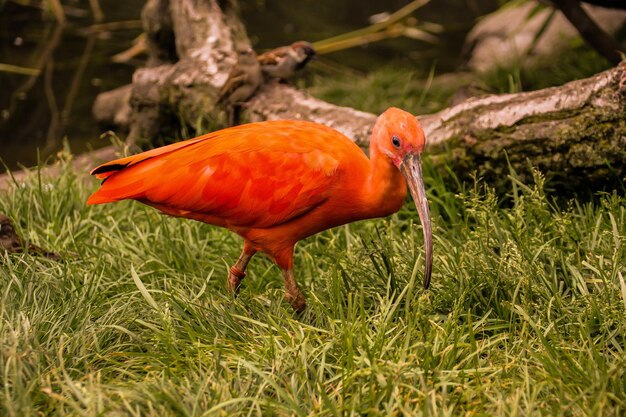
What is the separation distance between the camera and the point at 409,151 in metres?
3.52

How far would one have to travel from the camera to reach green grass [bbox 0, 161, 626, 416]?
2938 millimetres

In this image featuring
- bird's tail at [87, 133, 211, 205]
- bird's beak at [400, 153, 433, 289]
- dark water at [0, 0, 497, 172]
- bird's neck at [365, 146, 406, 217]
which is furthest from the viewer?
dark water at [0, 0, 497, 172]

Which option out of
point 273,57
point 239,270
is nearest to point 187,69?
point 273,57

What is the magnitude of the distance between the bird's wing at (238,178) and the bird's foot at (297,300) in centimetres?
30

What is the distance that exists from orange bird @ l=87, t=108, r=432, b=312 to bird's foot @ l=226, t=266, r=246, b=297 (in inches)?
6.6

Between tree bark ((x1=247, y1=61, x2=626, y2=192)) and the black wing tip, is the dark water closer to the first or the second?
the black wing tip

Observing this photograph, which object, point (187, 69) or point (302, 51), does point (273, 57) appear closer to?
point (302, 51)

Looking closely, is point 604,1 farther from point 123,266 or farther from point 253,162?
point 123,266

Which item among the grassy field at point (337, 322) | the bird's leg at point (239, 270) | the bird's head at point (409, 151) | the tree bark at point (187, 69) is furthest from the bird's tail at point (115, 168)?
the tree bark at point (187, 69)

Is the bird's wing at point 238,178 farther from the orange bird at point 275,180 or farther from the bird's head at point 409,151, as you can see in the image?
the bird's head at point 409,151

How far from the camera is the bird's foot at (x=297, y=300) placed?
3.75m

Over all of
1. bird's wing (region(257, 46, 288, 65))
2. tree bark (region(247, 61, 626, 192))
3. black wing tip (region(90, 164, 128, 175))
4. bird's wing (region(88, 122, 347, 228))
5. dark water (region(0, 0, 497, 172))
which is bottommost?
dark water (region(0, 0, 497, 172))

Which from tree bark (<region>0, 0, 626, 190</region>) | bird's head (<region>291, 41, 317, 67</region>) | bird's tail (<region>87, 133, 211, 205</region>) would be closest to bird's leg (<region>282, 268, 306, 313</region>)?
bird's tail (<region>87, 133, 211, 205</region>)

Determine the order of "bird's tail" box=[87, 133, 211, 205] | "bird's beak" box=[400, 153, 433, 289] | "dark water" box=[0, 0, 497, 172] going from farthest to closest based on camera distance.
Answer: "dark water" box=[0, 0, 497, 172] < "bird's tail" box=[87, 133, 211, 205] < "bird's beak" box=[400, 153, 433, 289]
